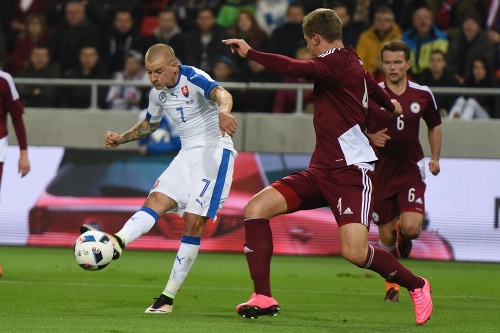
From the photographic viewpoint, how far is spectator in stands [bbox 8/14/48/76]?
17281mm

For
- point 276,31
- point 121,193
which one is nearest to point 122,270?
point 121,193

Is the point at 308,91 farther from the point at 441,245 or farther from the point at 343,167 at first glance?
the point at 343,167

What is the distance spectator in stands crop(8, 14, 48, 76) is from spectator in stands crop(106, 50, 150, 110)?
1.85 metres

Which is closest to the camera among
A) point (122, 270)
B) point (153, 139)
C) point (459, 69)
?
point (122, 270)

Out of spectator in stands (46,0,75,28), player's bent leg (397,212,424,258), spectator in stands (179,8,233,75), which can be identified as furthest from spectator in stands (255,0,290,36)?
player's bent leg (397,212,424,258)

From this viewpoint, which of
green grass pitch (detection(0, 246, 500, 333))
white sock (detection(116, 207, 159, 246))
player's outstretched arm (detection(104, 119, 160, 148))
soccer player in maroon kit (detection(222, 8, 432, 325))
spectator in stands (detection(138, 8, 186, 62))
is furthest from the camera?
spectator in stands (detection(138, 8, 186, 62))

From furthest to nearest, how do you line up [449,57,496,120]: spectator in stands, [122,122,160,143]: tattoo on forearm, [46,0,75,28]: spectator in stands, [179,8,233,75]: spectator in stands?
[46,0,75,28]: spectator in stands → [179,8,233,75]: spectator in stands → [449,57,496,120]: spectator in stands → [122,122,160,143]: tattoo on forearm

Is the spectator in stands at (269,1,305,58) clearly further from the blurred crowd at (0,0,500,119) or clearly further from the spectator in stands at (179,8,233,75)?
the spectator in stands at (179,8,233,75)

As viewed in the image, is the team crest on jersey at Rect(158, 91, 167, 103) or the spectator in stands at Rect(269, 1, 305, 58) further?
the spectator in stands at Rect(269, 1, 305, 58)

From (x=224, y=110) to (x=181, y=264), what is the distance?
4.38ft

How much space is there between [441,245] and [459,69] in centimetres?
376

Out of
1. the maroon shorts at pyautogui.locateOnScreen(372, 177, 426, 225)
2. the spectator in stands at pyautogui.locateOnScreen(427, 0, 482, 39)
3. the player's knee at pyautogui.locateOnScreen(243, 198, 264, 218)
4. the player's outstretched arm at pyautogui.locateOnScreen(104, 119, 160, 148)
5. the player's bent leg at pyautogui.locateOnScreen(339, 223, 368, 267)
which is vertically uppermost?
the spectator in stands at pyautogui.locateOnScreen(427, 0, 482, 39)

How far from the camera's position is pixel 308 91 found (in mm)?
15891

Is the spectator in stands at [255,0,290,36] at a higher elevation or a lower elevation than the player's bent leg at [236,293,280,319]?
higher
